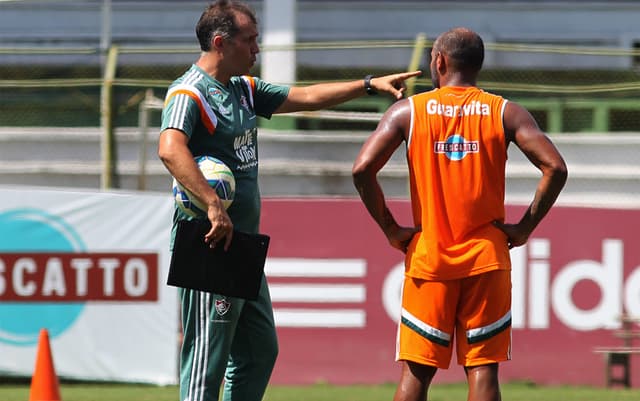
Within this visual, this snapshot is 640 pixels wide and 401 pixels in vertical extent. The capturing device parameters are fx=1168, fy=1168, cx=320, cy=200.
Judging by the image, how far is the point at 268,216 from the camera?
9.62 metres

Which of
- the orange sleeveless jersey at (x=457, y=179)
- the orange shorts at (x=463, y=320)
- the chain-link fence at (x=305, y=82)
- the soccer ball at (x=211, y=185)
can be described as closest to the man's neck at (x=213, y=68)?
the soccer ball at (x=211, y=185)

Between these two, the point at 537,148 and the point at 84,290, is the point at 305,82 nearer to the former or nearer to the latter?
the point at 84,290

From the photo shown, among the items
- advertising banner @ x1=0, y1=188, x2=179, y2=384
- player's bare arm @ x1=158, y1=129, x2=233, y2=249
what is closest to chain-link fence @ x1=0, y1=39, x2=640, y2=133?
advertising banner @ x1=0, y1=188, x2=179, y2=384

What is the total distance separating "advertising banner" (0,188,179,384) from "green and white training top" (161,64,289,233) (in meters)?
4.12

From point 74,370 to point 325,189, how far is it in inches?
120

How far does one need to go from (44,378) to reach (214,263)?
4.60 ft

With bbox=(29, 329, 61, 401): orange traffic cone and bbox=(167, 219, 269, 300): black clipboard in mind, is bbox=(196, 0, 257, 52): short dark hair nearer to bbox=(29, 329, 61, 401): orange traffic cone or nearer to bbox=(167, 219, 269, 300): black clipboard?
bbox=(167, 219, 269, 300): black clipboard

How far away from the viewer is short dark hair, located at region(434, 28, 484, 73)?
516 centimetres

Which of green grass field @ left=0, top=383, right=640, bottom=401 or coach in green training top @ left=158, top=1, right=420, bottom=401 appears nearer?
coach in green training top @ left=158, top=1, right=420, bottom=401

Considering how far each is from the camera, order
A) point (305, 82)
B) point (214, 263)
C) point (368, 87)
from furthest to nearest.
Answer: point (305, 82) → point (368, 87) → point (214, 263)

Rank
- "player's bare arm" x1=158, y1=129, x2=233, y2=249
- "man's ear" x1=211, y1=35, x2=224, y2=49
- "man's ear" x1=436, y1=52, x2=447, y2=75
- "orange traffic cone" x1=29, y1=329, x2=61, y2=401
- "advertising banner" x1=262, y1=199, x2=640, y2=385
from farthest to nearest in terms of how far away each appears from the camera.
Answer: "advertising banner" x1=262, y1=199, x2=640, y2=385
"orange traffic cone" x1=29, y1=329, x2=61, y2=401
"man's ear" x1=211, y1=35, x2=224, y2=49
"man's ear" x1=436, y1=52, x2=447, y2=75
"player's bare arm" x1=158, y1=129, x2=233, y2=249

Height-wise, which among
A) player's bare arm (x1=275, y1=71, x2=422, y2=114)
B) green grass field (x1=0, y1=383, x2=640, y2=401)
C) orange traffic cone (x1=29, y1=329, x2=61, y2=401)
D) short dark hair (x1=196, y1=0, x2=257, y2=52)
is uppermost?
short dark hair (x1=196, y1=0, x2=257, y2=52)

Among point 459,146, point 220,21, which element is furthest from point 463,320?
point 220,21

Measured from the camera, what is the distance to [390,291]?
9.47m
